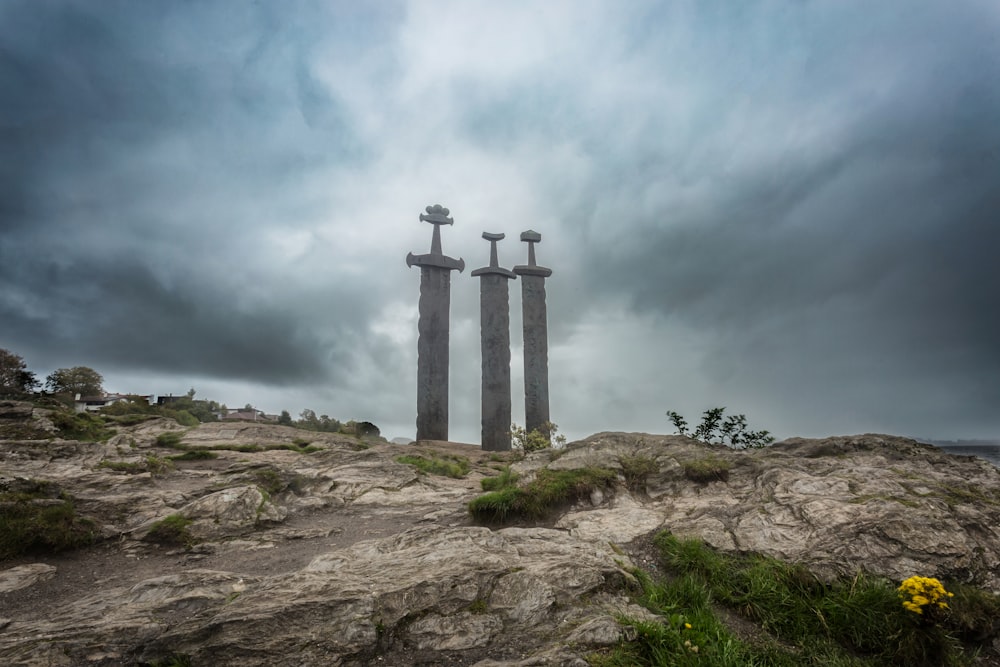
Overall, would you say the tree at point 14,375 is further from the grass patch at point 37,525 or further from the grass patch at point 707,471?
the grass patch at point 707,471

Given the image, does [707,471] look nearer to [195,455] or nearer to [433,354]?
[195,455]

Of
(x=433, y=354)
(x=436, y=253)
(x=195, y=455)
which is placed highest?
(x=436, y=253)

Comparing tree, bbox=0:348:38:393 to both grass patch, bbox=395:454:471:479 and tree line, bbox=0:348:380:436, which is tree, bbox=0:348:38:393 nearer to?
tree line, bbox=0:348:380:436

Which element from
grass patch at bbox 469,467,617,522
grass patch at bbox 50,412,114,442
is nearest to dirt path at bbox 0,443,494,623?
grass patch at bbox 469,467,617,522

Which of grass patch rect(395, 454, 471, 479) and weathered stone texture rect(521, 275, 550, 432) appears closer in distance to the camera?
grass patch rect(395, 454, 471, 479)

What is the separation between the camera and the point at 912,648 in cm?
442

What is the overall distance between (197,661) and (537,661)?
9.14ft

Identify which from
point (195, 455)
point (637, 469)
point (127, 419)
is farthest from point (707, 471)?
point (127, 419)

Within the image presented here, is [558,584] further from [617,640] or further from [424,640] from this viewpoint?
[424,640]

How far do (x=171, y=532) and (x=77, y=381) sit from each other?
21.0 metres

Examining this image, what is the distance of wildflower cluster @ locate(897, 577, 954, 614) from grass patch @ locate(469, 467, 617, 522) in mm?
3971

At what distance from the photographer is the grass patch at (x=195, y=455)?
37.1 ft

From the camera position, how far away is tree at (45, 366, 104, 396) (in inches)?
838

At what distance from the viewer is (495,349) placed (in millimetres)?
21156
